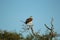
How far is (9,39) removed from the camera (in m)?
27.9

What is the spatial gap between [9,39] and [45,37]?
14.5 m

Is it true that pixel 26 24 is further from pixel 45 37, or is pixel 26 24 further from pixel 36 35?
pixel 45 37

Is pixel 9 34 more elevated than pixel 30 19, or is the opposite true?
pixel 9 34

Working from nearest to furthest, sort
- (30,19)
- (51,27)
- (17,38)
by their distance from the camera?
(51,27) < (30,19) < (17,38)

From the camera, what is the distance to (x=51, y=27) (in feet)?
41.7

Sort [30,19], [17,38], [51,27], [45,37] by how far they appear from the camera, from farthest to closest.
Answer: [17,38] → [30,19] → [45,37] → [51,27]

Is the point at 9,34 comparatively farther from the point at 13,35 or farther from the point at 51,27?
the point at 51,27

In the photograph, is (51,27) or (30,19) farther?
(30,19)

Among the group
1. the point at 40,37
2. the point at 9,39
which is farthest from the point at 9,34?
the point at 40,37

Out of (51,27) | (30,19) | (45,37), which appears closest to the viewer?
(51,27)

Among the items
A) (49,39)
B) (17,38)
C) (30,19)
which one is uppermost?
(17,38)

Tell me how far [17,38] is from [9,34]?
5.25ft

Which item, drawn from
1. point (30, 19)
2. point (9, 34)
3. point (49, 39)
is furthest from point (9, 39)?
point (49, 39)

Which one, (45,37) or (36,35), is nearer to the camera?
(36,35)
